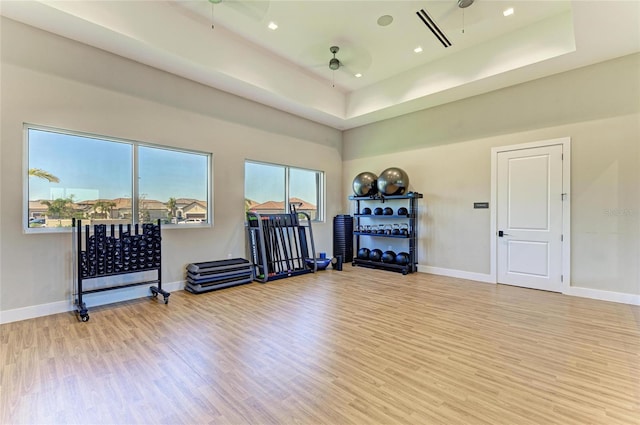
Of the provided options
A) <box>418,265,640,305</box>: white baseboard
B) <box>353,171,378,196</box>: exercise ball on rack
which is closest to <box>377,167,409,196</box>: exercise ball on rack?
<box>353,171,378,196</box>: exercise ball on rack

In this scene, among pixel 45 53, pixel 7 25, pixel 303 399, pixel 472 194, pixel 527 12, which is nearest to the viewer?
pixel 303 399

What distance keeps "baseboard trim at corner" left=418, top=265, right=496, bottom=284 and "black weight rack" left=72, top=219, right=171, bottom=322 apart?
17.7ft

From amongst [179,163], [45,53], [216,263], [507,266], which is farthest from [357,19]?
[507,266]

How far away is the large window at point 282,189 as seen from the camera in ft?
21.1

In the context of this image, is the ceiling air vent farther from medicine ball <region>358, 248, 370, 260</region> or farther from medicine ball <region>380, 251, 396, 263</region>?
medicine ball <region>358, 248, 370, 260</region>

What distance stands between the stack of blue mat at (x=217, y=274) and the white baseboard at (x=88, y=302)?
1.31ft

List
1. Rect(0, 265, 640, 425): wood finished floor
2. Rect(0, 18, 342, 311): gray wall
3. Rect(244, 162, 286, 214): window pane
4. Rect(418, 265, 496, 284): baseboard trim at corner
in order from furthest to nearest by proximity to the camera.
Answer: Rect(244, 162, 286, 214): window pane, Rect(418, 265, 496, 284): baseboard trim at corner, Rect(0, 18, 342, 311): gray wall, Rect(0, 265, 640, 425): wood finished floor

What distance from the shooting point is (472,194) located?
602cm

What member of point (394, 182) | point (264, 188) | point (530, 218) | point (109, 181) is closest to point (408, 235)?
point (394, 182)

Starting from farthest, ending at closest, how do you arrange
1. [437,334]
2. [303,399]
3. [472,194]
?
[472,194] → [437,334] → [303,399]

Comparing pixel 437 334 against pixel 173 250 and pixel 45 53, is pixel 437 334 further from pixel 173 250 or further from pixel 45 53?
pixel 45 53

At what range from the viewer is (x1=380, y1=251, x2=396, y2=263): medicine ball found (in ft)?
22.3

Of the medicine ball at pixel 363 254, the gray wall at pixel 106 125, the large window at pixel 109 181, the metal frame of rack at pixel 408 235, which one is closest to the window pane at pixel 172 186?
the large window at pixel 109 181

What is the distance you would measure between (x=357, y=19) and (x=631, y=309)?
19.6ft
